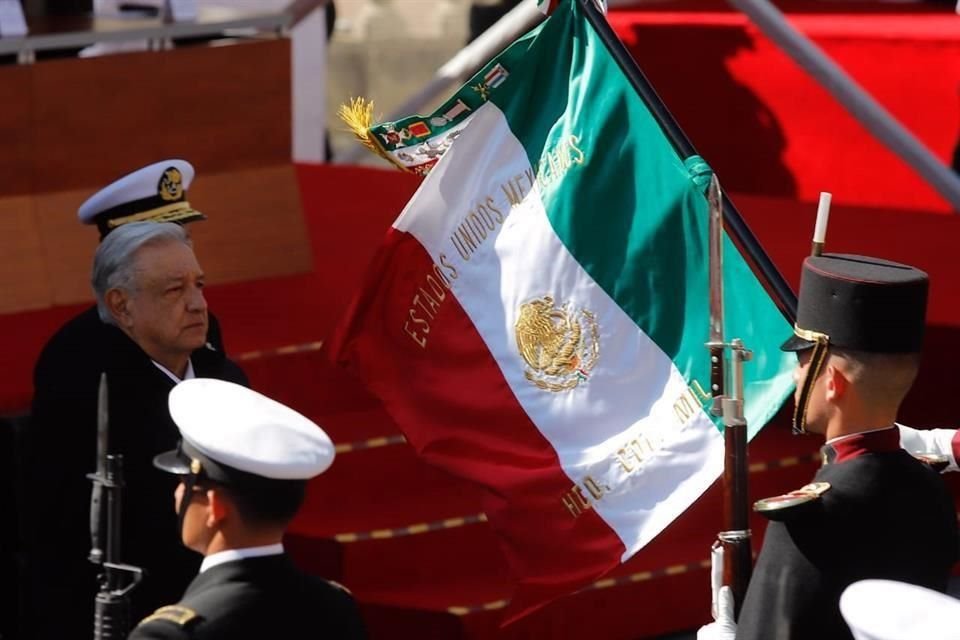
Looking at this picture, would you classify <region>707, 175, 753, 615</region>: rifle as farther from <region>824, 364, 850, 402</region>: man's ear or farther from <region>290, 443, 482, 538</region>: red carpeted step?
<region>290, 443, 482, 538</region>: red carpeted step

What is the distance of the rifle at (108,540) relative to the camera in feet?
12.8

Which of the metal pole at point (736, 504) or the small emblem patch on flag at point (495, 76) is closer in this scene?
the metal pole at point (736, 504)

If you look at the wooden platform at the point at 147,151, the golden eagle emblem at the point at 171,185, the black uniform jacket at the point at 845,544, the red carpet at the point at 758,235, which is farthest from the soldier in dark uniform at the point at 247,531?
the wooden platform at the point at 147,151

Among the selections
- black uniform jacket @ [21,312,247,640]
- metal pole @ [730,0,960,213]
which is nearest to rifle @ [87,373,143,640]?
black uniform jacket @ [21,312,247,640]

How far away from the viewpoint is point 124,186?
5.15 m

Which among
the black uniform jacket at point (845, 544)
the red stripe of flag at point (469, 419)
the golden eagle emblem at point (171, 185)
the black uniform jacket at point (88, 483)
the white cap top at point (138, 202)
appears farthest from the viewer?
the golden eagle emblem at point (171, 185)

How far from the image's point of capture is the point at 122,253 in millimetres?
4723

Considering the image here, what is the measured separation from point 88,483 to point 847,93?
4152mm

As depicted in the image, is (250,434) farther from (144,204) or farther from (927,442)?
(144,204)

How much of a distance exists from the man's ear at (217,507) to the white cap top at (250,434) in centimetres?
6

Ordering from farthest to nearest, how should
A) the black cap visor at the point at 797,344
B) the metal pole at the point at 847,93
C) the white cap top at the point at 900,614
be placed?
the metal pole at the point at 847,93 < the black cap visor at the point at 797,344 < the white cap top at the point at 900,614

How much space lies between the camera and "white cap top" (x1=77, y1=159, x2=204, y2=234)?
16.9ft

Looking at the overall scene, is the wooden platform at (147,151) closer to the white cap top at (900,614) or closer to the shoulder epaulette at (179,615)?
the shoulder epaulette at (179,615)

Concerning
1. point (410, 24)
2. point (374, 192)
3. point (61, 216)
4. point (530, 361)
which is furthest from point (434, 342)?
point (410, 24)
